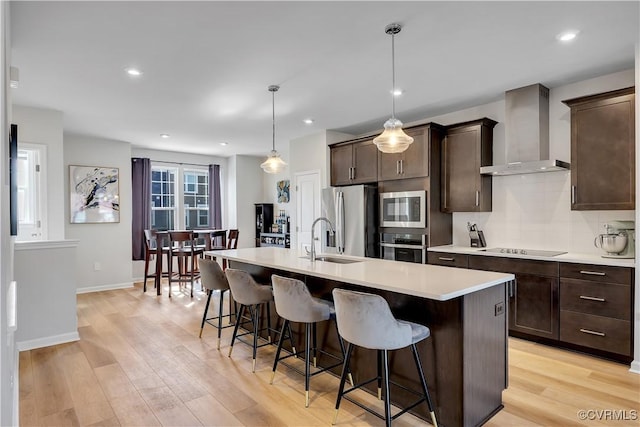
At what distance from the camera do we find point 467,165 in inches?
173

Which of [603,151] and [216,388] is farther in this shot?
[603,151]

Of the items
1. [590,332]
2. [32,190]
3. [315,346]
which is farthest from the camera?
[32,190]

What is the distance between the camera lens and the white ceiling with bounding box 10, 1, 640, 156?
2459 mm

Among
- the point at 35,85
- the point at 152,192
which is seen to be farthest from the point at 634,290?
the point at 152,192

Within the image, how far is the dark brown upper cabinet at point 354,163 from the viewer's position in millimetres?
5191

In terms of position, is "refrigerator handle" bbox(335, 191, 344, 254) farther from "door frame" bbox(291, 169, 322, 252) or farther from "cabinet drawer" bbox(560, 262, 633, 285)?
"cabinet drawer" bbox(560, 262, 633, 285)

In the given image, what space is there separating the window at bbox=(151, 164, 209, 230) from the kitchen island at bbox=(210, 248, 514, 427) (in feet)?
18.8

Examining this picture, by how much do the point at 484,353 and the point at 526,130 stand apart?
104 inches

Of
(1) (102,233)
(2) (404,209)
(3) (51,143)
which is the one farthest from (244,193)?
(2) (404,209)

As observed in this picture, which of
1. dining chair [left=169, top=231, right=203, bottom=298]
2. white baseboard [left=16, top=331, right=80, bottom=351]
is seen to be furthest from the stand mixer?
dining chair [left=169, top=231, right=203, bottom=298]

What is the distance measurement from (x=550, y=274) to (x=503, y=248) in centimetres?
85

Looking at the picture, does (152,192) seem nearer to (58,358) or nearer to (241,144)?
(241,144)

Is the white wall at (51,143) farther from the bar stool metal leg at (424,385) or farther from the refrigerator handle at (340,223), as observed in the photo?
the bar stool metal leg at (424,385)

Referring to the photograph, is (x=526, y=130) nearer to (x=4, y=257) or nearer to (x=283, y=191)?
(x=4, y=257)
